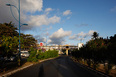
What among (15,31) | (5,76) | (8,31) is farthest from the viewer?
(15,31)

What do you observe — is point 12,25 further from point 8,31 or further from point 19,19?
point 19,19

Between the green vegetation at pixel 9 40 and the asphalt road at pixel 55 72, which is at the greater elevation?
the green vegetation at pixel 9 40

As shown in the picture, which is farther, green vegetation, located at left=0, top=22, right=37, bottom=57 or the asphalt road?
green vegetation, located at left=0, top=22, right=37, bottom=57

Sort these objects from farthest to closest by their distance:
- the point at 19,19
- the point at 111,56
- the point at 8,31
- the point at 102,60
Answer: the point at 8,31, the point at 19,19, the point at 102,60, the point at 111,56

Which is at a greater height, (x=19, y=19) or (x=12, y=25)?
(x=12, y=25)

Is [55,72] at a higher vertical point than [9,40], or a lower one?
lower

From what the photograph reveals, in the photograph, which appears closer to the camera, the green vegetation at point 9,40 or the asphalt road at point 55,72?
the asphalt road at point 55,72

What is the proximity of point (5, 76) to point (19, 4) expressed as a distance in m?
14.9

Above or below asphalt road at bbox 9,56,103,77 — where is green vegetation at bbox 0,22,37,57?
above

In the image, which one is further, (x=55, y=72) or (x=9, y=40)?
(x=9, y=40)

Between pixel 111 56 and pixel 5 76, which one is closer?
pixel 5 76

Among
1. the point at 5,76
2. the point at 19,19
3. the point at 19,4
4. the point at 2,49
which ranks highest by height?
the point at 19,4

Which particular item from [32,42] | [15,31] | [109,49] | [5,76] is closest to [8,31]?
[15,31]

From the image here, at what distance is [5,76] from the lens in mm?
11078
